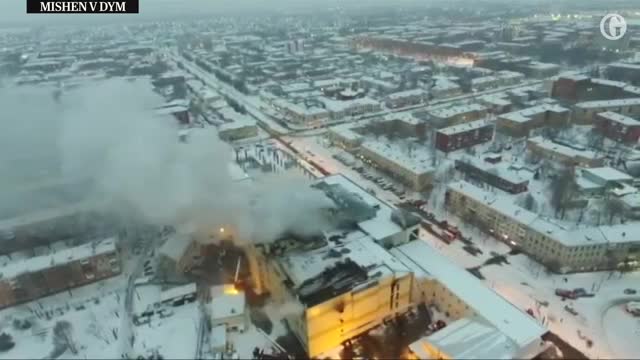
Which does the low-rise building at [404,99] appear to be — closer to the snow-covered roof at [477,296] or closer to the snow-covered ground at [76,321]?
the snow-covered roof at [477,296]

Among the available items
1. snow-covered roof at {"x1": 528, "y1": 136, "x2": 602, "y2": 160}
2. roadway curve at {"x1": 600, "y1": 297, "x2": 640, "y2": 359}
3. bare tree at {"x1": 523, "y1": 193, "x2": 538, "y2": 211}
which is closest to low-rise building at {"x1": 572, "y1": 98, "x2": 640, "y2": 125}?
snow-covered roof at {"x1": 528, "y1": 136, "x2": 602, "y2": 160}

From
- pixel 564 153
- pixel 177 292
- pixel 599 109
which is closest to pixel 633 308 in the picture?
pixel 564 153

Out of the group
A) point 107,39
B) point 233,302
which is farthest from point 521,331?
point 107,39

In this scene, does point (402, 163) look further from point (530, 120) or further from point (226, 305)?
point (226, 305)

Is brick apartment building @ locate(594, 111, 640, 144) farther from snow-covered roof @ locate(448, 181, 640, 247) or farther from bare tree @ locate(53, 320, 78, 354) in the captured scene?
bare tree @ locate(53, 320, 78, 354)

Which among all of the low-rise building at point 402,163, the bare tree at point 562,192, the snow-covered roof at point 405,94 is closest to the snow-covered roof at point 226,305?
the low-rise building at point 402,163

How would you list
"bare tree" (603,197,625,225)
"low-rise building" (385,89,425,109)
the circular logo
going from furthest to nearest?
the circular logo < "low-rise building" (385,89,425,109) < "bare tree" (603,197,625,225)
